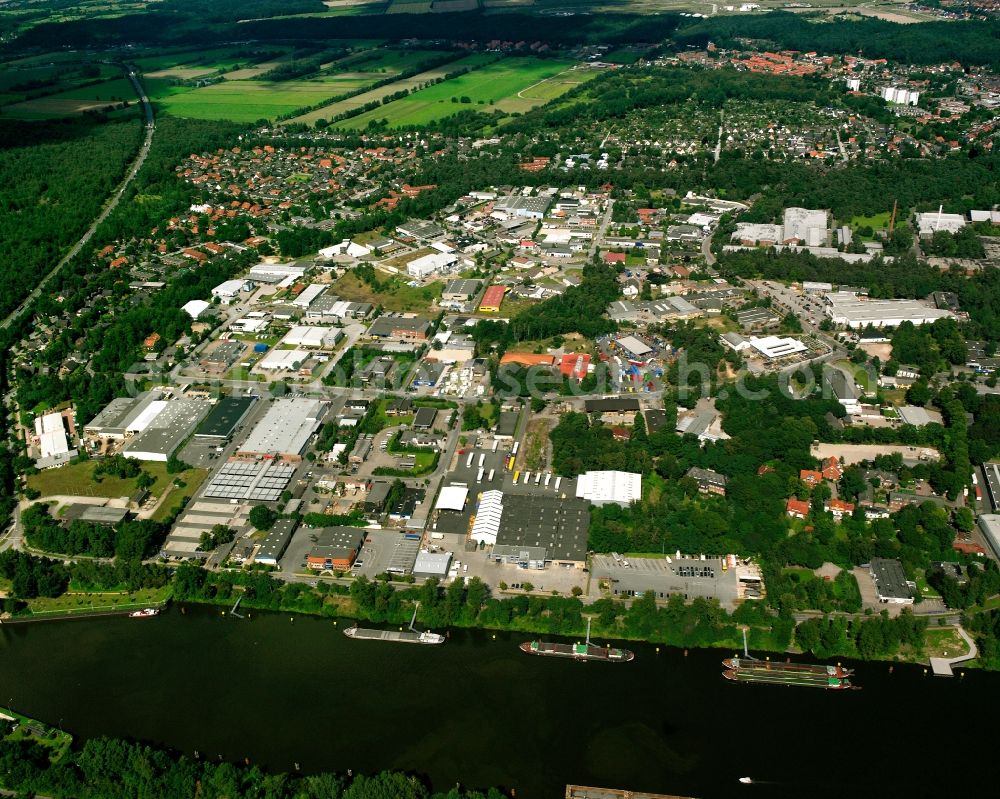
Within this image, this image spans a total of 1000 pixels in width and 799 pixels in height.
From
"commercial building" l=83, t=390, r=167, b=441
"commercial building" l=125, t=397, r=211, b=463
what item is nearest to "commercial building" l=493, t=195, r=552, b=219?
"commercial building" l=125, t=397, r=211, b=463

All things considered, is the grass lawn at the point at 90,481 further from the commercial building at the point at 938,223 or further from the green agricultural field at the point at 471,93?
the green agricultural field at the point at 471,93

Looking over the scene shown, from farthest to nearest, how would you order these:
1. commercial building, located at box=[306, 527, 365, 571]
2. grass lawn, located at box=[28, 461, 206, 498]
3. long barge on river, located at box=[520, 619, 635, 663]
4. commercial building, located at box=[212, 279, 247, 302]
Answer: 1. commercial building, located at box=[212, 279, 247, 302]
2. grass lawn, located at box=[28, 461, 206, 498]
3. commercial building, located at box=[306, 527, 365, 571]
4. long barge on river, located at box=[520, 619, 635, 663]

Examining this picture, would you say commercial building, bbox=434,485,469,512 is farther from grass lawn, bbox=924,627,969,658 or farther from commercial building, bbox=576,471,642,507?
grass lawn, bbox=924,627,969,658

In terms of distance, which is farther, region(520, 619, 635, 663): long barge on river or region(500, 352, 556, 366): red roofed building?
region(500, 352, 556, 366): red roofed building

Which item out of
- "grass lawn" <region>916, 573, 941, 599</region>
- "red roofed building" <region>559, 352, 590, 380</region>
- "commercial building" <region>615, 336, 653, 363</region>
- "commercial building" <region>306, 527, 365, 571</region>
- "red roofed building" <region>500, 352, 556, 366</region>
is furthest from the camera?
"commercial building" <region>615, 336, 653, 363</region>

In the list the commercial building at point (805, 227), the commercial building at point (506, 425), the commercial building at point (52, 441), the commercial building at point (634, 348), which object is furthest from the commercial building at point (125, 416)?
the commercial building at point (805, 227)

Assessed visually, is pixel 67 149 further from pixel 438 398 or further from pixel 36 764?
pixel 36 764

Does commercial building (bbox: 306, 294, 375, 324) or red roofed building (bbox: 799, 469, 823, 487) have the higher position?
commercial building (bbox: 306, 294, 375, 324)
